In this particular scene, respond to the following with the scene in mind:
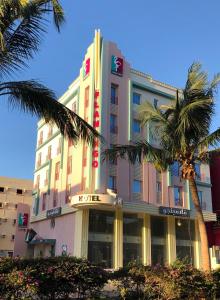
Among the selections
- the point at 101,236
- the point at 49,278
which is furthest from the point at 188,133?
the point at 101,236

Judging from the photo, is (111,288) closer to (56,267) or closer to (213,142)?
(56,267)

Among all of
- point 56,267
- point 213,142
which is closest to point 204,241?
point 213,142

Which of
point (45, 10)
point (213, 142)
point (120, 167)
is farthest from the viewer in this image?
point (120, 167)

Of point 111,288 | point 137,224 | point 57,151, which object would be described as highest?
point 57,151

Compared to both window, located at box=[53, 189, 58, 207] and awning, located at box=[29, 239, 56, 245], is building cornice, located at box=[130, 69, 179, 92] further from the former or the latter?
awning, located at box=[29, 239, 56, 245]

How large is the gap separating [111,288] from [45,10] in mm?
9236

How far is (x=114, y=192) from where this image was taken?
32.4 metres

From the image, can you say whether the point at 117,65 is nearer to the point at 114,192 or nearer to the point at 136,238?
the point at 114,192

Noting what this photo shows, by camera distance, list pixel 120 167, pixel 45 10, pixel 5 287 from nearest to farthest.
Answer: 1. pixel 5 287
2. pixel 45 10
3. pixel 120 167

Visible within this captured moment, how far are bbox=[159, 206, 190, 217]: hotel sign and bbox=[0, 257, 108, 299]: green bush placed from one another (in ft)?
76.0

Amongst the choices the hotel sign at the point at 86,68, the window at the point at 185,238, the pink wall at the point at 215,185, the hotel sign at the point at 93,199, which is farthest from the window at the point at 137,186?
the hotel sign at the point at 86,68

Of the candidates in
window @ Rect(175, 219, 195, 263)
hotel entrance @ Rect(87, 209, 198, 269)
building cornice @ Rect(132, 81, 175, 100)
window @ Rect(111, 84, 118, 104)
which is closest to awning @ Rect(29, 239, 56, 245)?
hotel entrance @ Rect(87, 209, 198, 269)

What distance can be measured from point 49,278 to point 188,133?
9177mm

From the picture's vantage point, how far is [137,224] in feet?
114
